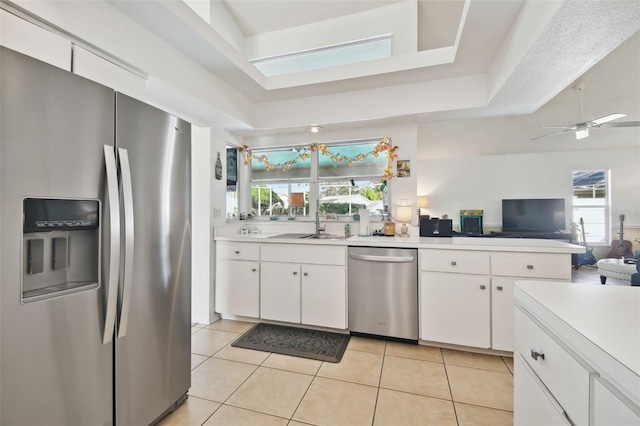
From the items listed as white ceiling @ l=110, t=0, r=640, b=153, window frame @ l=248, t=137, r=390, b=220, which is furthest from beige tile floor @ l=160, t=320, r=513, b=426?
white ceiling @ l=110, t=0, r=640, b=153

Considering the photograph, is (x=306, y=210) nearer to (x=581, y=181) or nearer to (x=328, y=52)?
(x=328, y=52)

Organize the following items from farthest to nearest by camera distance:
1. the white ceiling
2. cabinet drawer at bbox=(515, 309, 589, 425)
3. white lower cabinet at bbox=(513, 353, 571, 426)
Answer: the white ceiling, white lower cabinet at bbox=(513, 353, 571, 426), cabinet drawer at bbox=(515, 309, 589, 425)

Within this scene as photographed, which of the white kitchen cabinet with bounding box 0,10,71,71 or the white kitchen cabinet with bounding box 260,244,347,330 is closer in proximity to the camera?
the white kitchen cabinet with bounding box 0,10,71,71

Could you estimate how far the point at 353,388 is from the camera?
187cm

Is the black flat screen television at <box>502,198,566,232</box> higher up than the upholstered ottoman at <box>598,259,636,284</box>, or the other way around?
the black flat screen television at <box>502,198,566,232</box>

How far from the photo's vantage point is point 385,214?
3246 mm

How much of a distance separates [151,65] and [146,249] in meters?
1.34

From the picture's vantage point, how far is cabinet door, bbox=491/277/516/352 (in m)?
2.22

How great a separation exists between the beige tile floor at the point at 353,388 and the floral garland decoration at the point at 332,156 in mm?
1935

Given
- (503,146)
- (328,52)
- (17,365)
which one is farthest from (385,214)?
(503,146)

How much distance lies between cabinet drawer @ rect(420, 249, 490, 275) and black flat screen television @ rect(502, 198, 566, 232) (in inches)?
190

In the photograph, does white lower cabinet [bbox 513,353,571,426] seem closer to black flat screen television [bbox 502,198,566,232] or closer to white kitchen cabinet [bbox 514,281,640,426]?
white kitchen cabinet [bbox 514,281,640,426]

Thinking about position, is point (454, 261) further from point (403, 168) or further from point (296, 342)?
point (296, 342)

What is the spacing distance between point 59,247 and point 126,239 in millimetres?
233
